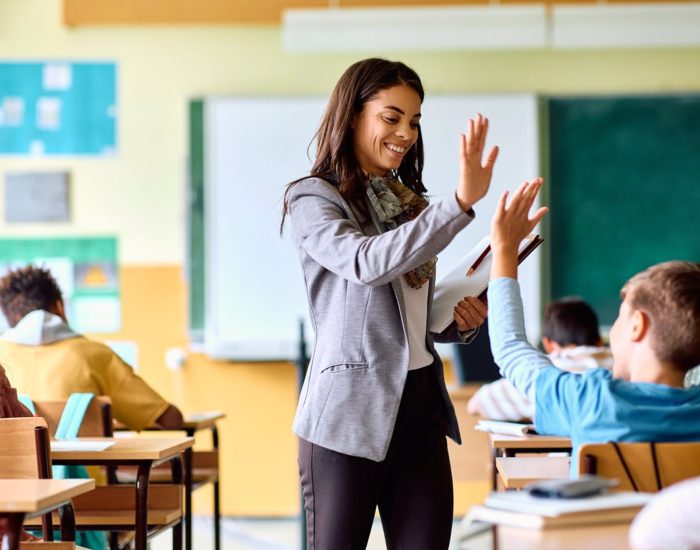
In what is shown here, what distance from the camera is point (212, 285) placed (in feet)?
17.8

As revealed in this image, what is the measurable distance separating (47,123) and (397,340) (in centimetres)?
406

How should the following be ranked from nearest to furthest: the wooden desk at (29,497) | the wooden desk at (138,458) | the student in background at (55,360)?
the wooden desk at (29,497) → the wooden desk at (138,458) → the student in background at (55,360)

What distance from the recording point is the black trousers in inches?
75.5

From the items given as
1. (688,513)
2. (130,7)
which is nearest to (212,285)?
(130,7)

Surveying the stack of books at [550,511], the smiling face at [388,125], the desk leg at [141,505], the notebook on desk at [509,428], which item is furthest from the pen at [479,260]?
the desk leg at [141,505]

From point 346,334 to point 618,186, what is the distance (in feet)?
12.6

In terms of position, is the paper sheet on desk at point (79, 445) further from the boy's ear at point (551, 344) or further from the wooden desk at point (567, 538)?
the boy's ear at point (551, 344)

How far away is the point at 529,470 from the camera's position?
7.06ft

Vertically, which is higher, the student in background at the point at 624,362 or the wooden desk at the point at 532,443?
the student in background at the point at 624,362

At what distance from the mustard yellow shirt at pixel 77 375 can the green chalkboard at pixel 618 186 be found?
2596 mm

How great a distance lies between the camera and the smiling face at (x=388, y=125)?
2014 mm

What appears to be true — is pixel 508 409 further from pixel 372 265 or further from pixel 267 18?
pixel 267 18

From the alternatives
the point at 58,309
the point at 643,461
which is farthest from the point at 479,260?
the point at 58,309

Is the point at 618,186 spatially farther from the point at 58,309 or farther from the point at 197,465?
the point at 58,309
